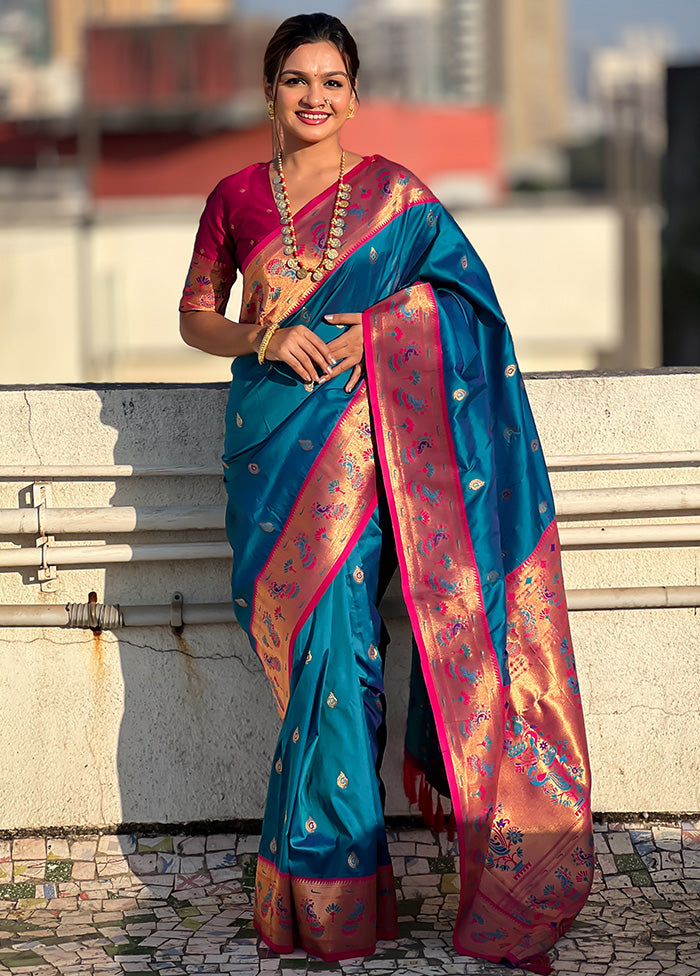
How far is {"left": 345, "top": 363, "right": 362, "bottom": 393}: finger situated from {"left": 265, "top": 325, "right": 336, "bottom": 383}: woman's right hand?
0.05 meters

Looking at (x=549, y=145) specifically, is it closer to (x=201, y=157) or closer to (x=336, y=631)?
(x=201, y=157)

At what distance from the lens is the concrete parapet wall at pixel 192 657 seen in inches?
108

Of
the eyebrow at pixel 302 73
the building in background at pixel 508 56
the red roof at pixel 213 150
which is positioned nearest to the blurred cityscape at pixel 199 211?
the red roof at pixel 213 150

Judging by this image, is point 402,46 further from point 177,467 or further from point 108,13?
point 177,467

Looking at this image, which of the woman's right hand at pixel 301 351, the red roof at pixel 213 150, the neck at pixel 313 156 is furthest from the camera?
the red roof at pixel 213 150

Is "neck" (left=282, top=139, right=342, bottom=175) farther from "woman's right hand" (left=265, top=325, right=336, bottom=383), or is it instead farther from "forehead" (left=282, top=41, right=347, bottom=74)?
"woman's right hand" (left=265, top=325, right=336, bottom=383)

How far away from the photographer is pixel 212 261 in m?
2.48

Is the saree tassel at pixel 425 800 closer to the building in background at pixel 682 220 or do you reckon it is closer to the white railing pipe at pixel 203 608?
the white railing pipe at pixel 203 608

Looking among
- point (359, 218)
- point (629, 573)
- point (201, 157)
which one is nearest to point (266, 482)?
point (359, 218)

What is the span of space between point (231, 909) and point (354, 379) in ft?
3.45

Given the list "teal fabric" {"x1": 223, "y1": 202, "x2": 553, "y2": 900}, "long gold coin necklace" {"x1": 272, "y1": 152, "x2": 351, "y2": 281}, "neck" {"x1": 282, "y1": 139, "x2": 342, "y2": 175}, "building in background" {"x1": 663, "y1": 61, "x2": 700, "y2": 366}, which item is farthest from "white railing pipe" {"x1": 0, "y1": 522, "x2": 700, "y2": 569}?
"building in background" {"x1": 663, "y1": 61, "x2": 700, "y2": 366}

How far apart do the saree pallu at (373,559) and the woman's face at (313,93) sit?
0.11 metres

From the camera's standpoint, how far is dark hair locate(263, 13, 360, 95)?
233cm

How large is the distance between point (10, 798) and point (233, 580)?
A: 74cm
